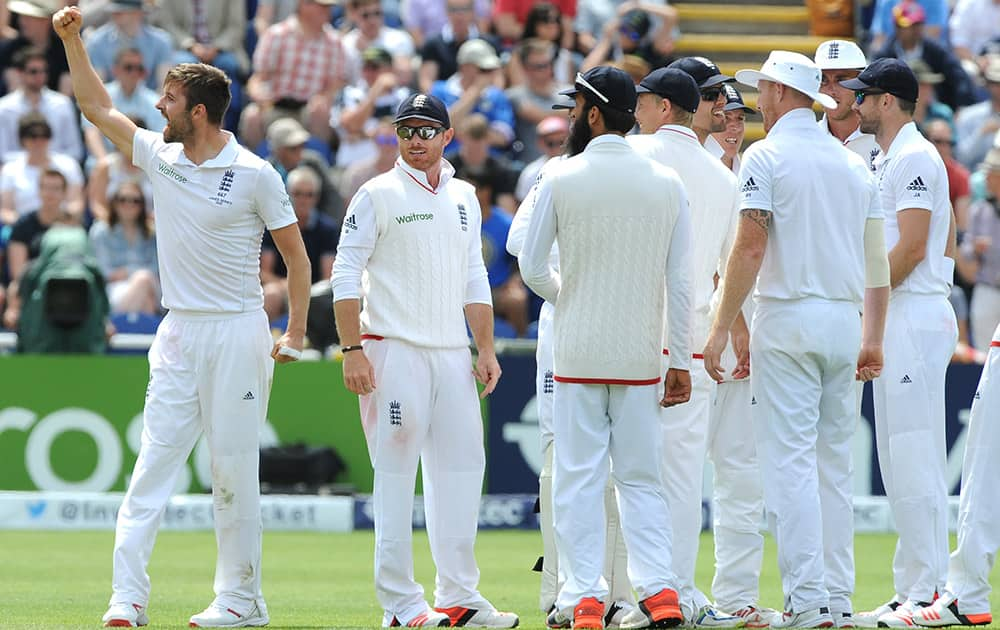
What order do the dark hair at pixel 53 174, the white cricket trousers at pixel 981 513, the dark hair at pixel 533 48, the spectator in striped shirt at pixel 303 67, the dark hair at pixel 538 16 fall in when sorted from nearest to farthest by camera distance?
the white cricket trousers at pixel 981 513
the dark hair at pixel 53 174
the spectator in striped shirt at pixel 303 67
the dark hair at pixel 533 48
the dark hair at pixel 538 16

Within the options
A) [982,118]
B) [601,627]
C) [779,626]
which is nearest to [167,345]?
[601,627]

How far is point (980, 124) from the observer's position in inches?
725

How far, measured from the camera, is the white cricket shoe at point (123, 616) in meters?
7.77

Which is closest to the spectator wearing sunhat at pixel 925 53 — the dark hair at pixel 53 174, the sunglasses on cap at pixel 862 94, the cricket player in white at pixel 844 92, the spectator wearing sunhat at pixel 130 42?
the spectator wearing sunhat at pixel 130 42

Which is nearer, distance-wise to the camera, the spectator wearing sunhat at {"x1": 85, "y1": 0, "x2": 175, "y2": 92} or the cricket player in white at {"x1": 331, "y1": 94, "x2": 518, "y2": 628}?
the cricket player in white at {"x1": 331, "y1": 94, "x2": 518, "y2": 628}

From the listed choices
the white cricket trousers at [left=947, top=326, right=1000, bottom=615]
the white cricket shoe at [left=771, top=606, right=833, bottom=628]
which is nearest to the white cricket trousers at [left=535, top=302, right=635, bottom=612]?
the white cricket shoe at [left=771, top=606, right=833, bottom=628]

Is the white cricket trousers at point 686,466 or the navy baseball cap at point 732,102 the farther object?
the navy baseball cap at point 732,102

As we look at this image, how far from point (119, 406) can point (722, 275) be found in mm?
7186

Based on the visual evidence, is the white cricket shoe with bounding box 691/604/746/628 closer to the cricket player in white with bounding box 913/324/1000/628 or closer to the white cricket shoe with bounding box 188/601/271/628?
the cricket player in white with bounding box 913/324/1000/628

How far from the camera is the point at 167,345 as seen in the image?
811 cm

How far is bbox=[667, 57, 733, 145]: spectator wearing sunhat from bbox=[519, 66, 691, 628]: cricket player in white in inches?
45.1

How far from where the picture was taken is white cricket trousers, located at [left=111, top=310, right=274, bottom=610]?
8.04 metres

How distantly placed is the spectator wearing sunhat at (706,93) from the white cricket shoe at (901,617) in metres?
2.36

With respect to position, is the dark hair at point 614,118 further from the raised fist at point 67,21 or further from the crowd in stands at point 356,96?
the crowd in stands at point 356,96
